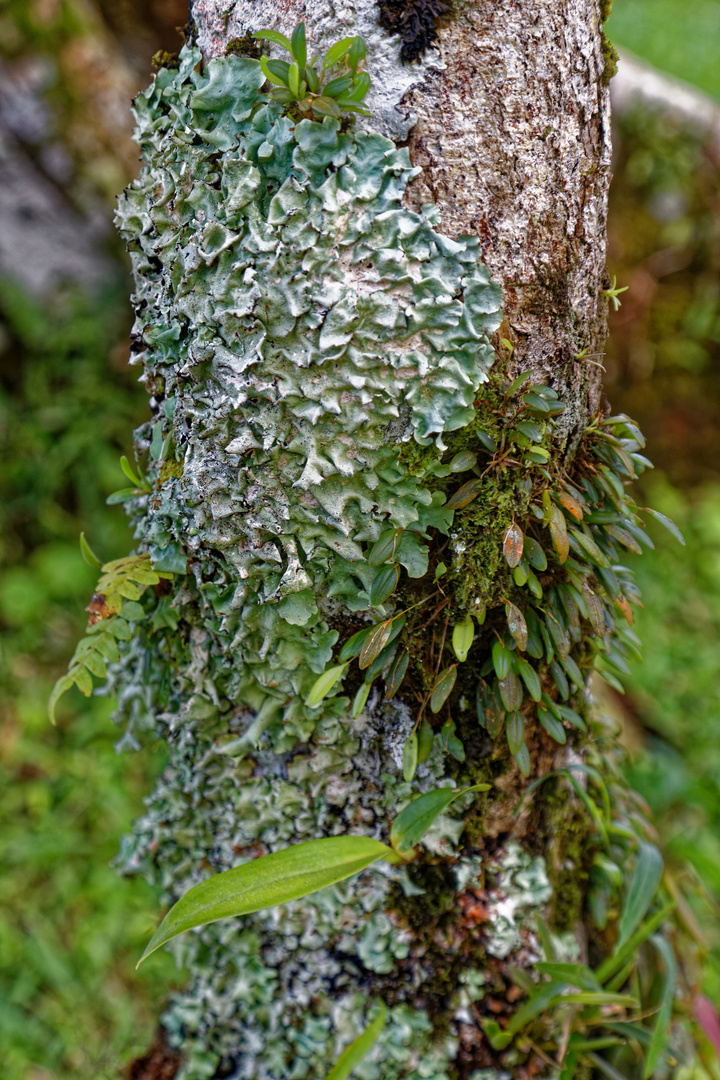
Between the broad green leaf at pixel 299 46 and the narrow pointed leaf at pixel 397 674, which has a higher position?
the broad green leaf at pixel 299 46

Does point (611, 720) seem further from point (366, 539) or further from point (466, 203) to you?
point (466, 203)

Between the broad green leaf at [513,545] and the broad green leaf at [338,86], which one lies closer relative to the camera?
the broad green leaf at [338,86]

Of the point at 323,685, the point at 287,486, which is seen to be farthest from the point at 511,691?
the point at 287,486

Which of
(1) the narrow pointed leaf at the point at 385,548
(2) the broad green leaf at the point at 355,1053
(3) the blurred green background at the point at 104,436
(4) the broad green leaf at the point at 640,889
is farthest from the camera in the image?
(3) the blurred green background at the point at 104,436

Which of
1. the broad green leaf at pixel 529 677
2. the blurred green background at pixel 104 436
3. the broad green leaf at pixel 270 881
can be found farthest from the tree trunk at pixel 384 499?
the blurred green background at pixel 104 436

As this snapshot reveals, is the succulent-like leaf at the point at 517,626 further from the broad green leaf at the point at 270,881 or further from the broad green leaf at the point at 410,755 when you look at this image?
the broad green leaf at the point at 270,881

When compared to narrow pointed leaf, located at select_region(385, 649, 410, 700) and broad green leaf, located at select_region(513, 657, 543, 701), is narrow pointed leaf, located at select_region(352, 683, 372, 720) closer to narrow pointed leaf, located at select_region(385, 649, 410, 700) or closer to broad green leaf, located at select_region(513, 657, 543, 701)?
narrow pointed leaf, located at select_region(385, 649, 410, 700)

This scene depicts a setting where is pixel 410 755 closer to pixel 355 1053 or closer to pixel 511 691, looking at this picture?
pixel 511 691

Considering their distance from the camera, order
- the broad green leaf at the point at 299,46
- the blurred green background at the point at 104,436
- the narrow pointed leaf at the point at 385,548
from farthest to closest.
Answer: the blurred green background at the point at 104,436
the narrow pointed leaf at the point at 385,548
the broad green leaf at the point at 299,46
